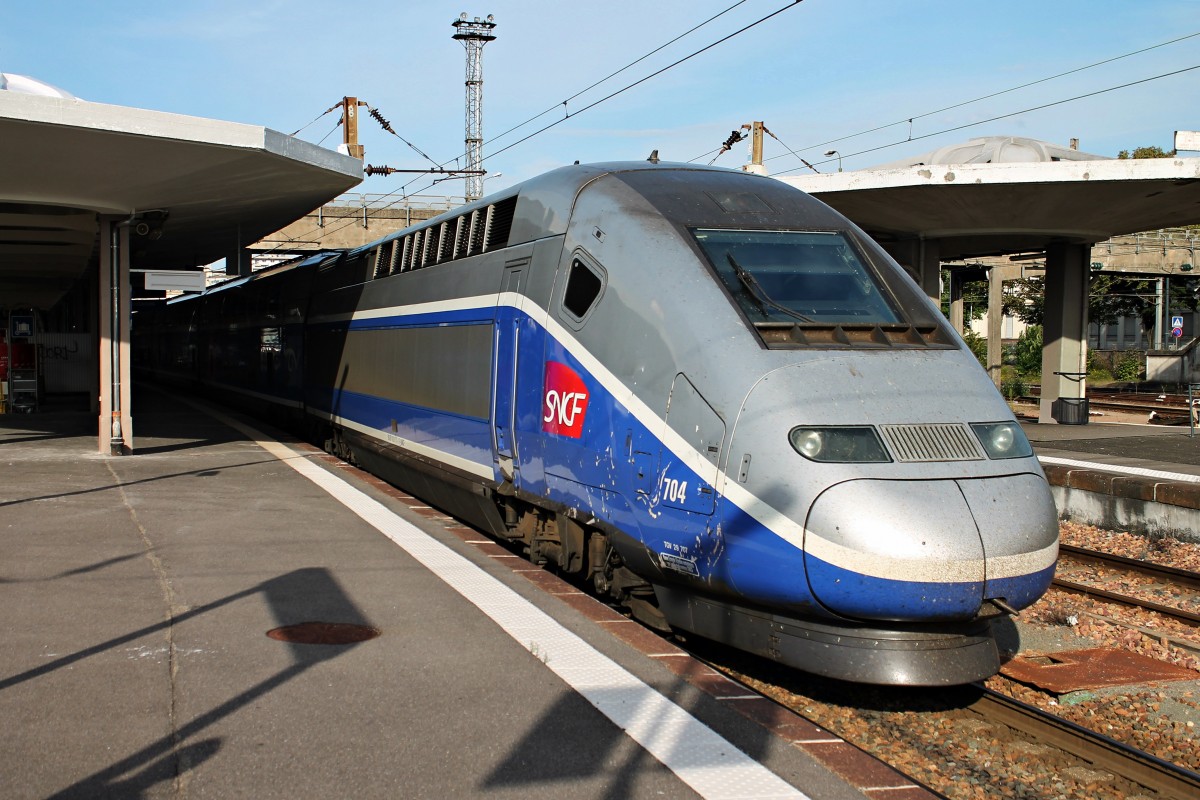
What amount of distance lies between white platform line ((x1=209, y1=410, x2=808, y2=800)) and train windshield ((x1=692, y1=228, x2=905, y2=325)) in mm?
2253

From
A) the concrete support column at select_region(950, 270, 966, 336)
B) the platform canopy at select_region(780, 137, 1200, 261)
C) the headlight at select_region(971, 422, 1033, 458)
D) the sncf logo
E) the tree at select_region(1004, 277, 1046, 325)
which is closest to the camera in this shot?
the headlight at select_region(971, 422, 1033, 458)

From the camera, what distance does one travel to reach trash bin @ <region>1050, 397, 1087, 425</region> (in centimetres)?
2483

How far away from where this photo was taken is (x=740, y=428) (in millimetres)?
6004

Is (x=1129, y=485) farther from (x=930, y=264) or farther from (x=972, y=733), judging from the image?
(x=930, y=264)

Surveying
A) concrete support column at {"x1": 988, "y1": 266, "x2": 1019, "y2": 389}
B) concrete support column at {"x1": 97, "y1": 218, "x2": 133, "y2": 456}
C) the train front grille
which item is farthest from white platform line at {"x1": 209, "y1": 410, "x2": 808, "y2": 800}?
concrete support column at {"x1": 988, "y1": 266, "x2": 1019, "y2": 389}

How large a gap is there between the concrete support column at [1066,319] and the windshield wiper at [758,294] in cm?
2001

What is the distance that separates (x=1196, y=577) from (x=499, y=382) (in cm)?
714

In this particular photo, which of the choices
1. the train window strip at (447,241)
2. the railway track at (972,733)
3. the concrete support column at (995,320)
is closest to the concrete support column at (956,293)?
the concrete support column at (995,320)

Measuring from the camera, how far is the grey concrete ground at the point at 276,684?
462 cm

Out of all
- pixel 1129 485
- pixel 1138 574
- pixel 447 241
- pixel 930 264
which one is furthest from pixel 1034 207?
pixel 447 241

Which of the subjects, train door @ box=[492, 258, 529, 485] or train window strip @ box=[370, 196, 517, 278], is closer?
train door @ box=[492, 258, 529, 485]

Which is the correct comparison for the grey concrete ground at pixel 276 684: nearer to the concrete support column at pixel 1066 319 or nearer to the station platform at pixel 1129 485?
the station platform at pixel 1129 485

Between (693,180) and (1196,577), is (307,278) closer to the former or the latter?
(693,180)

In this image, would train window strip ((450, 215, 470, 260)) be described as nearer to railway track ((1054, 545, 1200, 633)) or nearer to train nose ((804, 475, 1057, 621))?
train nose ((804, 475, 1057, 621))
